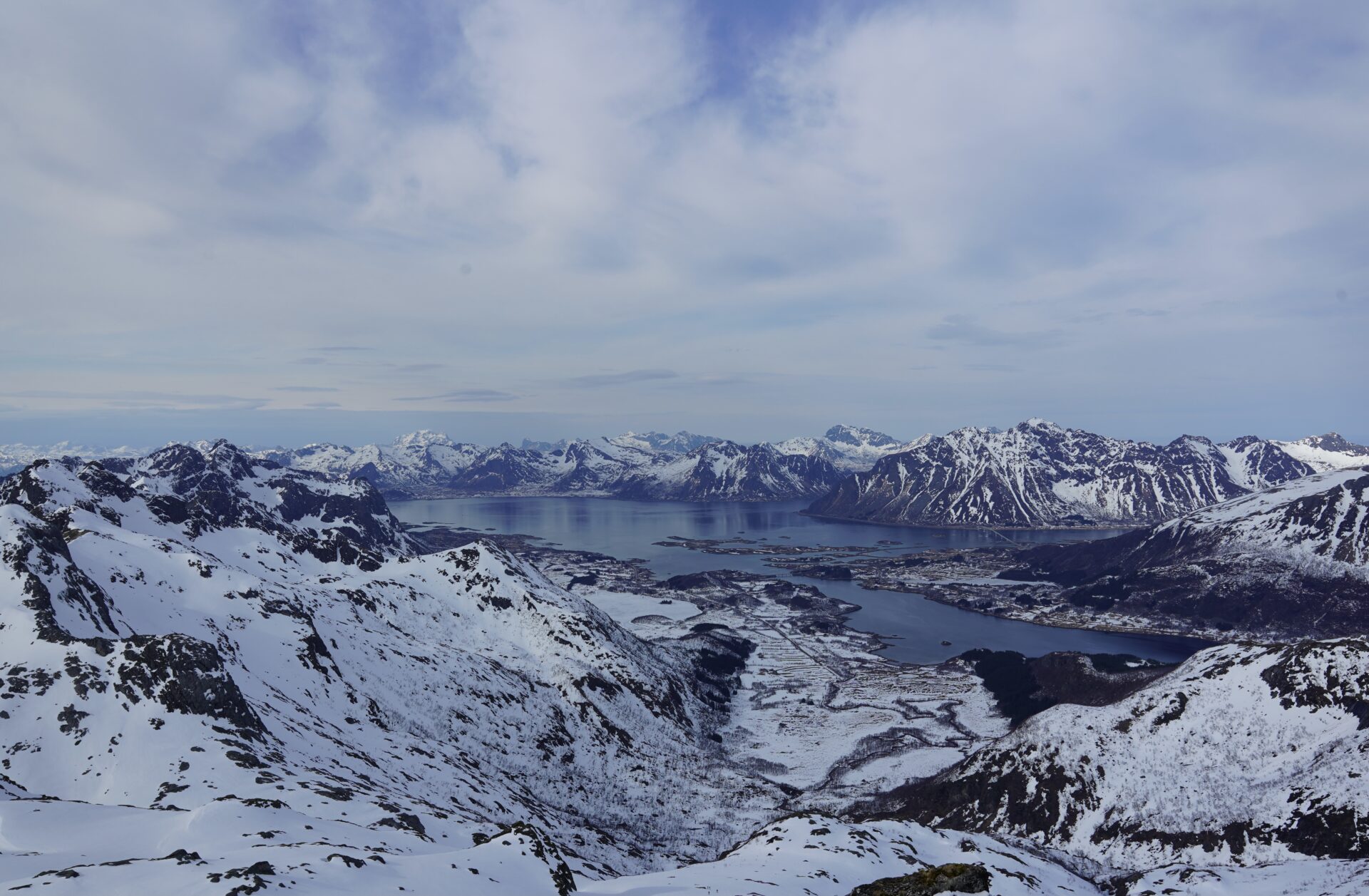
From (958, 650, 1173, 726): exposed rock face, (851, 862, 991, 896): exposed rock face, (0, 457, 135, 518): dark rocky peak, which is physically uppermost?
(0, 457, 135, 518): dark rocky peak

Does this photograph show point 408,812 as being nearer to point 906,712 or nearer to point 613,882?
point 613,882

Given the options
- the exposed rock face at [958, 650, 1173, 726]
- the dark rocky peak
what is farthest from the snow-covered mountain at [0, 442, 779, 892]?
the exposed rock face at [958, 650, 1173, 726]

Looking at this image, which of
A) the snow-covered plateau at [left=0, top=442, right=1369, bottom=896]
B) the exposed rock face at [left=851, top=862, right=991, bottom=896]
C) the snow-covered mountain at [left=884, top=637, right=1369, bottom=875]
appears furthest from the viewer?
the snow-covered mountain at [left=884, top=637, right=1369, bottom=875]

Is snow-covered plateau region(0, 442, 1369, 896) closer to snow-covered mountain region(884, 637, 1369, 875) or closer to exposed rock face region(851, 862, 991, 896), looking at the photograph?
snow-covered mountain region(884, 637, 1369, 875)

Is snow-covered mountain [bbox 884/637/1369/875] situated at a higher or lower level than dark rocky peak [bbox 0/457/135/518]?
lower

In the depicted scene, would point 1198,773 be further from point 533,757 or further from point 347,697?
point 347,697

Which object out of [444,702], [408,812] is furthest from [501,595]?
[408,812]

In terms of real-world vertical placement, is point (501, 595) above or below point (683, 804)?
above
